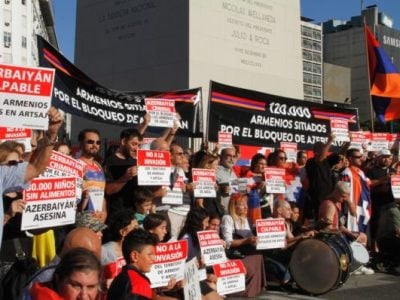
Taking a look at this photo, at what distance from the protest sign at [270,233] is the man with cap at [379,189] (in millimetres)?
2890

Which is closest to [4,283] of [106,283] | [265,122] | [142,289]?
[106,283]

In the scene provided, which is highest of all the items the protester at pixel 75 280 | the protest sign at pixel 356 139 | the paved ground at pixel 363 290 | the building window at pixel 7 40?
the building window at pixel 7 40

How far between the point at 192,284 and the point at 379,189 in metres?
5.76

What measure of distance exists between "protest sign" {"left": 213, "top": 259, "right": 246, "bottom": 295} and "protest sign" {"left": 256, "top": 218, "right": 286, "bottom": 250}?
796mm

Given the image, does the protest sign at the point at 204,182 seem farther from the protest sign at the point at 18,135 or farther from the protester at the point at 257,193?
the protest sign at the point at 18,135

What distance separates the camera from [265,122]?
11.2 m

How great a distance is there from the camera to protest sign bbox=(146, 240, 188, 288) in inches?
208

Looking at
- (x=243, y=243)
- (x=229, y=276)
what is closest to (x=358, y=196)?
(x=243, y=243)

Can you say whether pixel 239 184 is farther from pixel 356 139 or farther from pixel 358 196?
pixel 356 139

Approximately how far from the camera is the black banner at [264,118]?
10.7m

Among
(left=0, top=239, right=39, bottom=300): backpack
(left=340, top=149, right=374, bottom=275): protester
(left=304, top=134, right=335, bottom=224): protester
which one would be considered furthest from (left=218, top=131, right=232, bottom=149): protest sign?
(left=0, top=239, right=39, bottom=300): backpack

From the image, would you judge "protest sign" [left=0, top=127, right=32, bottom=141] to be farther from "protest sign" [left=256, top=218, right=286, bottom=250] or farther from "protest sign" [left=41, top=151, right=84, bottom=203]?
"protest sign" [left=256, top=218, right=286, bottom=250]

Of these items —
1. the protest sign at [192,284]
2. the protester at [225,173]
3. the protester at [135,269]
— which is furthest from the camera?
the protester at [225,173]

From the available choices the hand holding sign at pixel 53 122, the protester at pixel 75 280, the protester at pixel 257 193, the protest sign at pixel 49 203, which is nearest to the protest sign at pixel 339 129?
the protester at pixel 257 193
